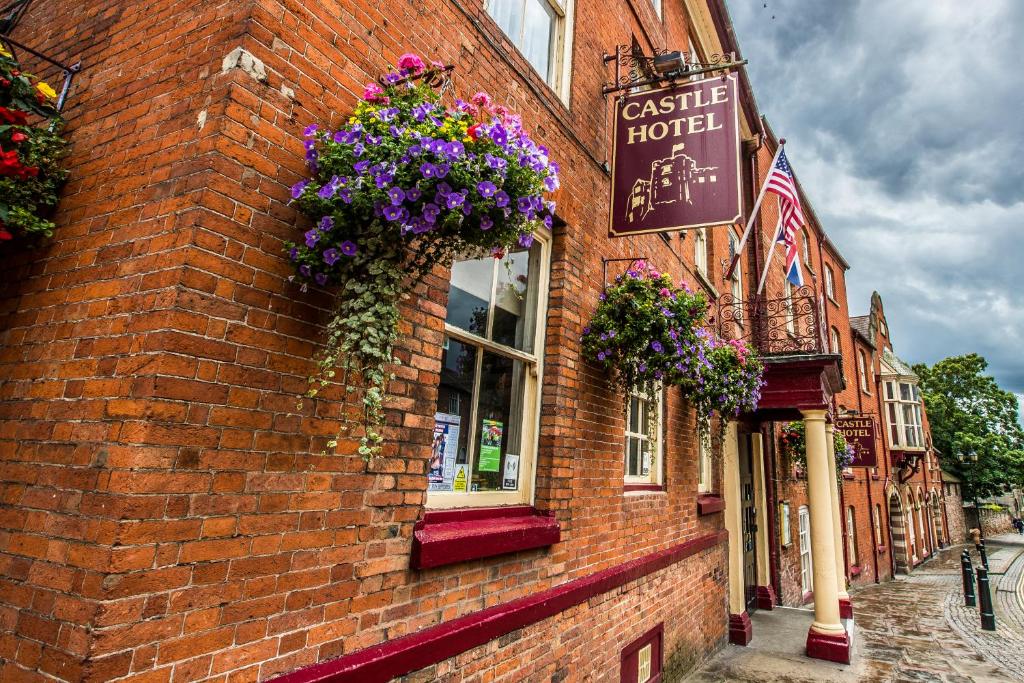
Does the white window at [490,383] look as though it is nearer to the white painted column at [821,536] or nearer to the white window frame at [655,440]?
the white window frame at [655,440]

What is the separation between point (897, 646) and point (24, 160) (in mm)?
12350

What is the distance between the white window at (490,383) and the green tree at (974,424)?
4451cm

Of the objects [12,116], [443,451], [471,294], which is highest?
[12,116]

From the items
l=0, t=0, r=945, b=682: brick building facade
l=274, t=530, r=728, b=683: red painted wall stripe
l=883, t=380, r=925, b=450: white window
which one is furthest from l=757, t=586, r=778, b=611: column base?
l=883, t=380, r=925, b=450: white window

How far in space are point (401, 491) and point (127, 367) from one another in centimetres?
133

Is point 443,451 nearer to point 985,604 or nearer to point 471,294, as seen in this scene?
point 471,294

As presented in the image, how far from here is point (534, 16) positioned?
492 cm

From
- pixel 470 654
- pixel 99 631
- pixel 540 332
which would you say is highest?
pixel 540 332

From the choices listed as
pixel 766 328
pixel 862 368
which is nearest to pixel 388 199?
pixel 766 328

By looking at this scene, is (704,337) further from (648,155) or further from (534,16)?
(534,16)

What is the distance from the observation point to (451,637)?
2.93 m

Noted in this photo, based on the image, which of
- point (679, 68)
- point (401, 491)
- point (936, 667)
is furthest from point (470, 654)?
point (936, 667)

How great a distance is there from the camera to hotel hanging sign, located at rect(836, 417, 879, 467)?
1472cm

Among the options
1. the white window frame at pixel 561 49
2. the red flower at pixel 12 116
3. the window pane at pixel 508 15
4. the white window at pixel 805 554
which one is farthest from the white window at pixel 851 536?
the red flower at pixel 12 116
